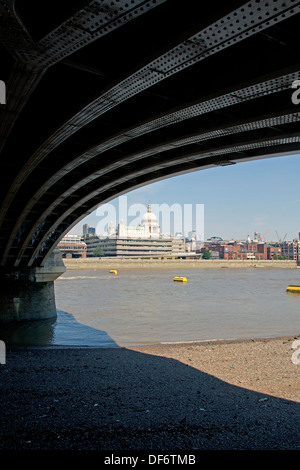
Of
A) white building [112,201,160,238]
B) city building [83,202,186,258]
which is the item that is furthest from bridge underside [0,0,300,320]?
white building [112,201,160,238]

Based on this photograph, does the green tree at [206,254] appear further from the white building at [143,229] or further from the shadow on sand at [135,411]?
the shadow on sand at [135,411]

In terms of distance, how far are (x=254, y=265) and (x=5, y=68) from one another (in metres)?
133

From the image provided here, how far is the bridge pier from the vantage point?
20.3 metres

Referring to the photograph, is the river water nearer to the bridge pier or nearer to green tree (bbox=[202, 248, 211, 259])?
the bridge pier

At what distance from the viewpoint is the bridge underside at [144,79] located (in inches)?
174

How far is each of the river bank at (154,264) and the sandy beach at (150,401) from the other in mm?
87784

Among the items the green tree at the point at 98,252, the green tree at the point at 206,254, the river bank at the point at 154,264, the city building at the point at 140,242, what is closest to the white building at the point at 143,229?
the city building at the point at 140,242

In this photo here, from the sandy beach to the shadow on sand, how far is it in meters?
0.02

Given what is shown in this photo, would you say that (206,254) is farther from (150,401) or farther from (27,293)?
(150,401)

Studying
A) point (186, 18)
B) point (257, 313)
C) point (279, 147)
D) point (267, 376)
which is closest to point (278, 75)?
point (186, 18)

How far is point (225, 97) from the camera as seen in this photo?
6.62m

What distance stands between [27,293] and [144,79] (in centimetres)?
1758

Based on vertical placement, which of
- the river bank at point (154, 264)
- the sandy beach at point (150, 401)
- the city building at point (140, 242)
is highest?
the city building at point (140, 242)
